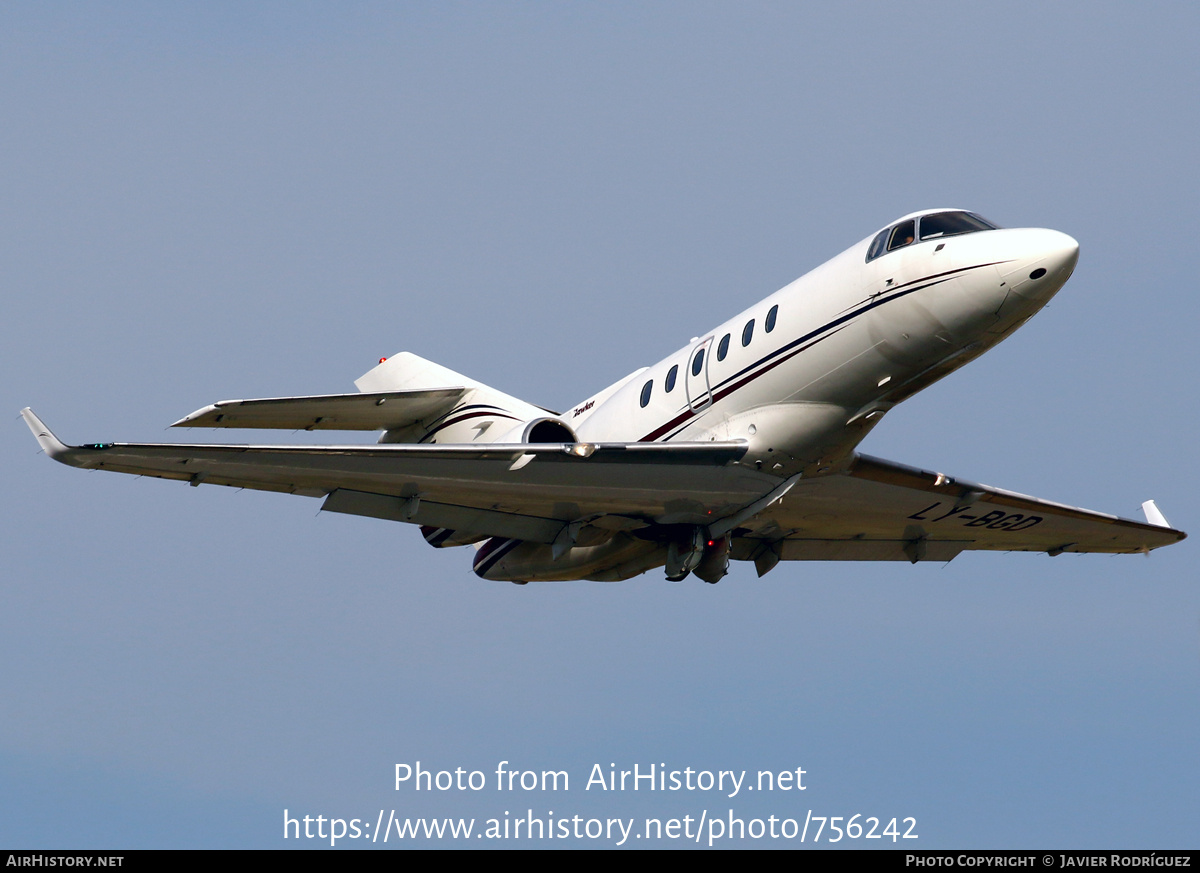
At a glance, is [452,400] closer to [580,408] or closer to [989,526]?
[580,408]

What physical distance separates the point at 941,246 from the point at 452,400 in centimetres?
1081

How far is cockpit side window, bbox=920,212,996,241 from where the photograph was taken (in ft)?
72.1

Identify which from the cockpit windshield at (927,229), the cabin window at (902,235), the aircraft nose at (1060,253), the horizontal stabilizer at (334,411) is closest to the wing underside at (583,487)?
the cockpit windshield at (927,229)

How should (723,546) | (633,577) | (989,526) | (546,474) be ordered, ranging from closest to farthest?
(546,474) → (723,546) → (633,577) → (989,526)

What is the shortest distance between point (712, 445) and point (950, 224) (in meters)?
4.90

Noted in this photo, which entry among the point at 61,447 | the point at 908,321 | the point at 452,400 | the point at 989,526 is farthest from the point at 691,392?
the point at 61,447

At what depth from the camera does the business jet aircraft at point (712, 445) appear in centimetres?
2159

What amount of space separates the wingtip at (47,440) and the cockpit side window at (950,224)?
494 inches

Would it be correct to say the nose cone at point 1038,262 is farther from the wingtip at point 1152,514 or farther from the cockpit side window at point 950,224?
the wingtip at point 1152,514

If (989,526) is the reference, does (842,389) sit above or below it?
above

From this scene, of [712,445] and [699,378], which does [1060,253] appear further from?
[699,378]

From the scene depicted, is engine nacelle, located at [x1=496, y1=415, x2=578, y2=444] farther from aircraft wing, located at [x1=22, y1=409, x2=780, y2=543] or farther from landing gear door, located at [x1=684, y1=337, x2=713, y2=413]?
landing gear door, located at [x1=684, y1=337, x2=713, y2=413]

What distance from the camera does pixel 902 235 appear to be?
22.5 metres

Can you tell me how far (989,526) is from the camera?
29.5 metres
